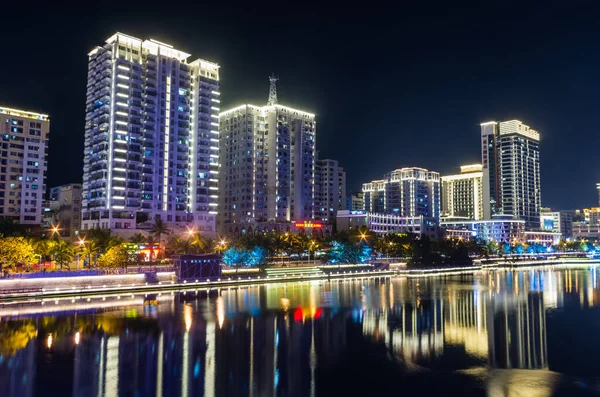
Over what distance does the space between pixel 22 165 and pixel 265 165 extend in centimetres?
6286

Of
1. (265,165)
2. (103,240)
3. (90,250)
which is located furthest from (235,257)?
(265,165)

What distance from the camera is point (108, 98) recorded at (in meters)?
104

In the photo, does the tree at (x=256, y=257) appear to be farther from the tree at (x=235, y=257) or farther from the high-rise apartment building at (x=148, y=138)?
the high-rise apartment building at (x=148, y=138)

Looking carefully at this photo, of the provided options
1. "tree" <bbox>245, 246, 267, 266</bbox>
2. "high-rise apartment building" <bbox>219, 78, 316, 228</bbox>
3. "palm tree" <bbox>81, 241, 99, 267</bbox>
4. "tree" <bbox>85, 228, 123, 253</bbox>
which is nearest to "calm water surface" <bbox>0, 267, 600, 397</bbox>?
"palm tree" <bbox>81, 241, 99, 267</bbox>

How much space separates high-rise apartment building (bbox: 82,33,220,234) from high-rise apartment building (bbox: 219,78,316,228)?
2302 cm

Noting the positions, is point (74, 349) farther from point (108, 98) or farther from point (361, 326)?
point (108, 98)

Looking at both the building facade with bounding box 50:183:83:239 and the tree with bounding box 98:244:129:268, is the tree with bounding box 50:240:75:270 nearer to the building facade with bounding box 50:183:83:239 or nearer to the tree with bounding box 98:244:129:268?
the tree with bounding box 98:244:129:268

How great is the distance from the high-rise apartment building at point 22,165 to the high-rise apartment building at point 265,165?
Result: 5057 centimetres

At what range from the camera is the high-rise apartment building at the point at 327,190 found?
16212 centimetres

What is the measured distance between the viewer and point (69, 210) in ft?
430

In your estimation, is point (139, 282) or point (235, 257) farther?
point (235, 257)

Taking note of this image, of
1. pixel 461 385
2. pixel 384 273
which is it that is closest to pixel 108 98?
pixel 384 273

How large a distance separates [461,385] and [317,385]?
28.6ft

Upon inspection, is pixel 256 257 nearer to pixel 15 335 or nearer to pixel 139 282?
pixel 139 282
